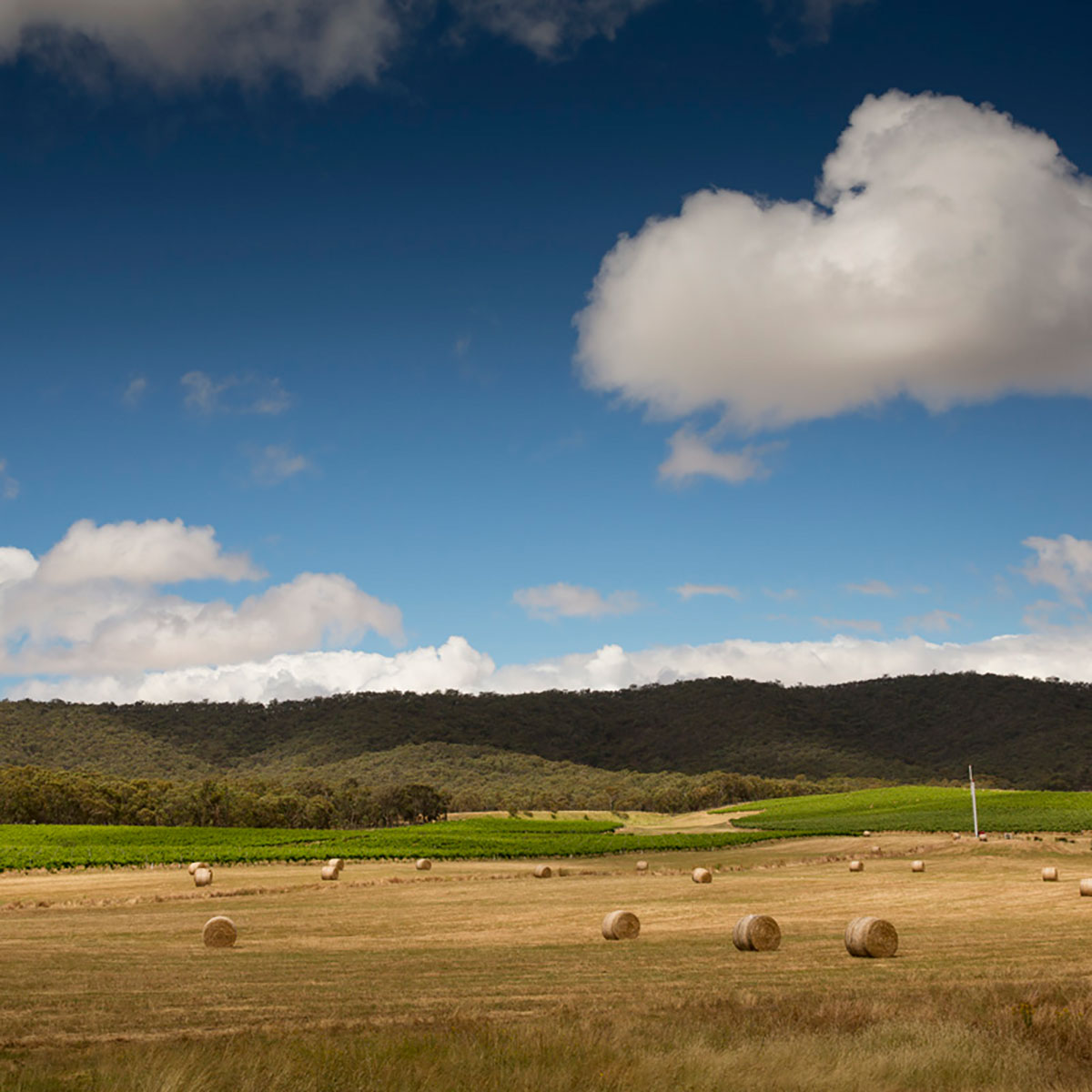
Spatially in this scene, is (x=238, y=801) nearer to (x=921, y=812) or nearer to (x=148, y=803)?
(x=148, y=803)

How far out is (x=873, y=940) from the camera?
867 inches

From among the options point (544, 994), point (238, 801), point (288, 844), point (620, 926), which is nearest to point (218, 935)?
point (620, 926)

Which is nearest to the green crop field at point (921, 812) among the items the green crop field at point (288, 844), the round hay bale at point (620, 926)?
the green crop field at point (288, 844)

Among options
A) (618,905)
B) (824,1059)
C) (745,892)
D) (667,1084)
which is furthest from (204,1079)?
(745,892)

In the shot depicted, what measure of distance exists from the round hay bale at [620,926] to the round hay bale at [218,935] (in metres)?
9.33

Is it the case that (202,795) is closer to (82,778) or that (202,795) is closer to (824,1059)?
(82,778)

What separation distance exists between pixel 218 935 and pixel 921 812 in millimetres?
90063

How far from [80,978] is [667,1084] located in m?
14.0

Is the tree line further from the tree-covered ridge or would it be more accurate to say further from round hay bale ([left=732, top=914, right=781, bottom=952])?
round hay bale ([left=732, top=914, right=781, bottom=952])

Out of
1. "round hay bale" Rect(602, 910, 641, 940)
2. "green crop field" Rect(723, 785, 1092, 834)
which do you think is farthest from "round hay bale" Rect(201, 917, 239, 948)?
"green crop field" Rect(723, 785, 1092, 834)

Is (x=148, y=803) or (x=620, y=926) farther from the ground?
(x=620, y=926)

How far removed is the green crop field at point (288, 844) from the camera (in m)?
Result: 69.7

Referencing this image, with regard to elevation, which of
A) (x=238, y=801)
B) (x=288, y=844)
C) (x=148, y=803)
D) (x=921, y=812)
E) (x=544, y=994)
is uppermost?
(x=544, y=994)

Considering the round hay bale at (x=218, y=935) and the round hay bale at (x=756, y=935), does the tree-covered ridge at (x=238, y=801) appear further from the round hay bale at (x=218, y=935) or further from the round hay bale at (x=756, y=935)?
the round hay bale at (x=756, y=935)
